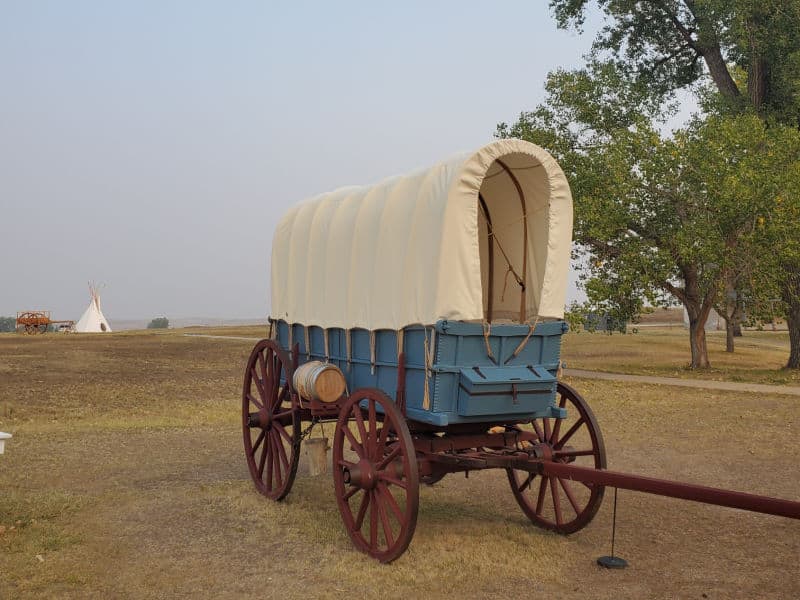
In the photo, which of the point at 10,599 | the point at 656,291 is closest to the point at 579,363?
the point at 656,291

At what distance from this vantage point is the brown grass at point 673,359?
961 inches

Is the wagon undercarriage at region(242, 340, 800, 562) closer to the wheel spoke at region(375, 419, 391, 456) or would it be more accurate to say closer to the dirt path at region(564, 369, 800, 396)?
the wheel spoke at region(375, 419, 391, 456)

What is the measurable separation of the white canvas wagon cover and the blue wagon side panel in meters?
0.17

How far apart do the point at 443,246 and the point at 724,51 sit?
27.0 meters

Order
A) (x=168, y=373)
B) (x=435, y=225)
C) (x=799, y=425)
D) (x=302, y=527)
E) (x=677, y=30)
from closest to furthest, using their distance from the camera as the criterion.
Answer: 1. (x=435, y=225)
2. (x=302, y=527)
3. (x=799, y=425)
4. (x=168, y=373)
5. (x=677, y=30)

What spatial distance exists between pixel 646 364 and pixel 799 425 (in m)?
14.4

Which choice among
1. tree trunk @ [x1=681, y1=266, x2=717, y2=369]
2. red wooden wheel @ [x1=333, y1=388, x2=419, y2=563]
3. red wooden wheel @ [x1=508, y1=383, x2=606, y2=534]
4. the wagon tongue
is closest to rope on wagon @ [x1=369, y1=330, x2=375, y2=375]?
red wooden wheel @ [x1=333, y1=388, x2=419, y2=563]

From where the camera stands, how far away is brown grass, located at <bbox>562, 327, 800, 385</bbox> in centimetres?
2441

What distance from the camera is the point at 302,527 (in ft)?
24.9

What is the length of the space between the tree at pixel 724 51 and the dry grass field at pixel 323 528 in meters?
14.5

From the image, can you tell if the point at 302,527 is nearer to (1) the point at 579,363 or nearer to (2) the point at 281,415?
(2) the point at 281,415

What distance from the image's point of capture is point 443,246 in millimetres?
6605

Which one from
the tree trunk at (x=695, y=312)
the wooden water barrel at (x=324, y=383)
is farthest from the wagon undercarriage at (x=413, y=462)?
the tree trunk at (x=695, y=312)

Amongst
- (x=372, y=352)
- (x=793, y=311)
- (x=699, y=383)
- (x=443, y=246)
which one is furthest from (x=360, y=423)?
(x=793, y=311)
